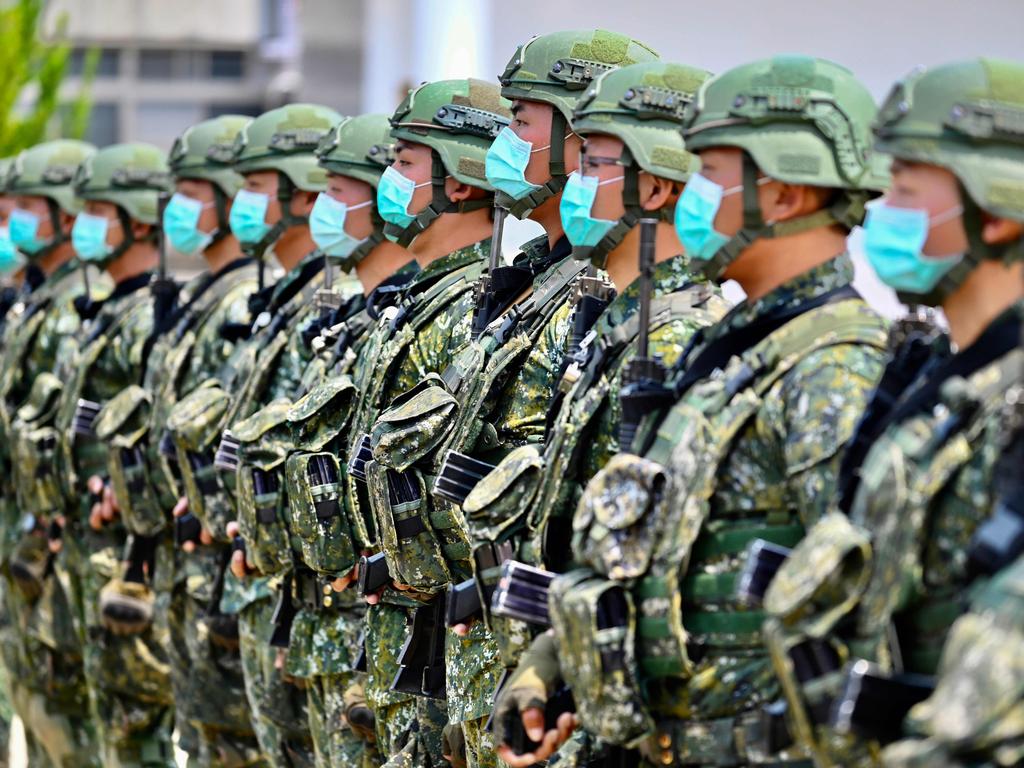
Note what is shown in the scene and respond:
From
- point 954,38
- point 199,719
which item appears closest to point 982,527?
point 199,719

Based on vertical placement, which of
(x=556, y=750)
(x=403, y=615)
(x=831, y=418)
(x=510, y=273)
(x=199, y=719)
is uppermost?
(x=831, y=418)

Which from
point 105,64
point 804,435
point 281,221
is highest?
point 804,435

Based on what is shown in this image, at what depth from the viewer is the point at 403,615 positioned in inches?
289

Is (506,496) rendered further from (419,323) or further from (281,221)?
(281,221)

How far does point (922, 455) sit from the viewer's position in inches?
162

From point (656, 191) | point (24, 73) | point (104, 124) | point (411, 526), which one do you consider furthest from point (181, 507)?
point (104, 124)

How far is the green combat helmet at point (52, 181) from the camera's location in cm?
1237

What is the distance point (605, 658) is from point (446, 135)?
3207 millimetres

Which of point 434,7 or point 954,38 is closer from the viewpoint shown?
point 954,38

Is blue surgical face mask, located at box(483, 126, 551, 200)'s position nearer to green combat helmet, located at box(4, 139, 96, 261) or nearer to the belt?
the belt

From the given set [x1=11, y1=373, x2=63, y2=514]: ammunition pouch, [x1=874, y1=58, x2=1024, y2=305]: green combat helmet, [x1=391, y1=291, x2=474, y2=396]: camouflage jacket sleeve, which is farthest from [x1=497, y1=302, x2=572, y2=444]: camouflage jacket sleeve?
[x1=11, y1=373, x2=63, y2=514]: ammunition pouch

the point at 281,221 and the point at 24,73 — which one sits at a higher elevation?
the point at 281,221

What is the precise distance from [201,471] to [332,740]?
1.53 metres

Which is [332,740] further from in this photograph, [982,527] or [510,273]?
[982,527]
